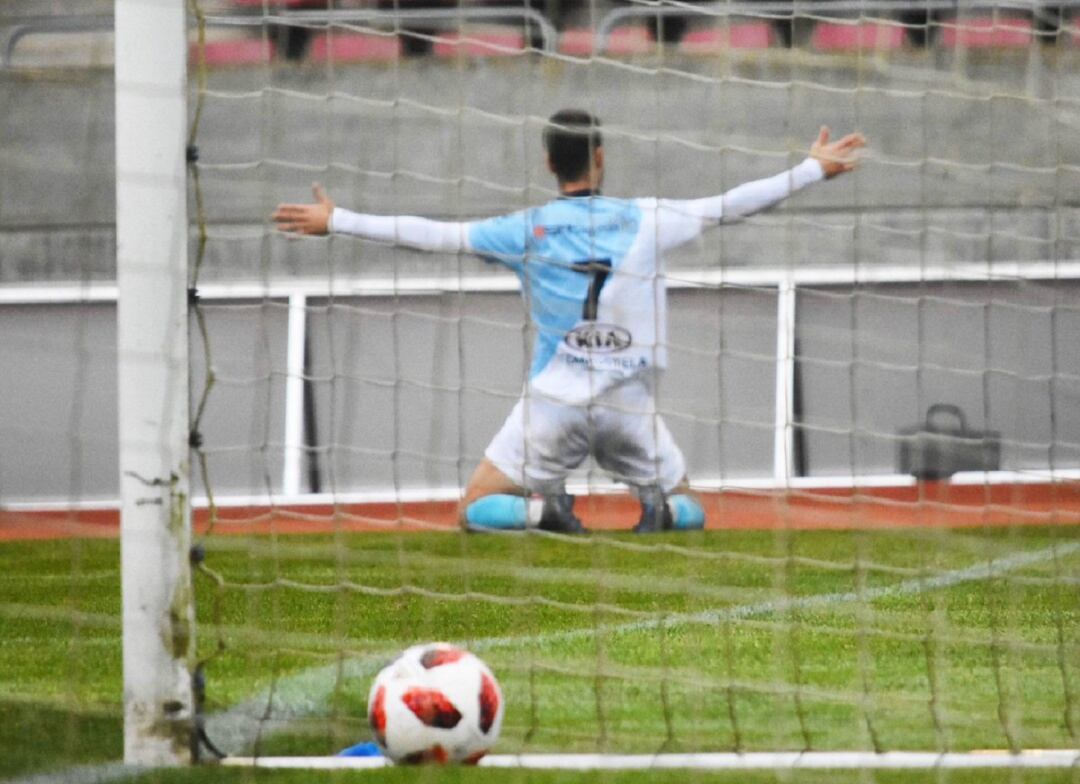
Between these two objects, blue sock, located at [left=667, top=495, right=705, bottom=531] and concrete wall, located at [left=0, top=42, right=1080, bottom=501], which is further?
concrete wall, located at [left=0, top=42, right=1080, bottom=501]

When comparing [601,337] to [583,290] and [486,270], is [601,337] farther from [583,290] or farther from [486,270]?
[486,270]

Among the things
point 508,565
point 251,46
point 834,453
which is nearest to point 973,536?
point 834,453

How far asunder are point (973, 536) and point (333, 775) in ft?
15.3

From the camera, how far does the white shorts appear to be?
6086 millimetres

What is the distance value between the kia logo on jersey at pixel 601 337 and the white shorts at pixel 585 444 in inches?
7.5

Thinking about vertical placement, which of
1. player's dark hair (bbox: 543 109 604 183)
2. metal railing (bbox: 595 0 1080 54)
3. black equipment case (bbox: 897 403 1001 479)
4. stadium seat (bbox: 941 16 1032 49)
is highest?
stadium seat (bbox: 941 16 1032 49)

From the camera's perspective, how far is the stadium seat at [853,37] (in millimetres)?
8470

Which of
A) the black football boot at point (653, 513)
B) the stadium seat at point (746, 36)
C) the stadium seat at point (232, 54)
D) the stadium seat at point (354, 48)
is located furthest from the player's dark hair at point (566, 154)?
the stadium seat at point (746, 36)

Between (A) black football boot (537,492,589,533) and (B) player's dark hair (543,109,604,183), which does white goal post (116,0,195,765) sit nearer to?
(B) player's dark hair (543,109,604,183)

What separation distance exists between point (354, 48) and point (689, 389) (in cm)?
334

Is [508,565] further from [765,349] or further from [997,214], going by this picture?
[997,214]

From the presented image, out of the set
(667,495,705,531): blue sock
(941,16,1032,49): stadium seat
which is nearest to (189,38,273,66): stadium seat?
(667,495,705,531): blue sock

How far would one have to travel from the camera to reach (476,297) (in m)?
8.52

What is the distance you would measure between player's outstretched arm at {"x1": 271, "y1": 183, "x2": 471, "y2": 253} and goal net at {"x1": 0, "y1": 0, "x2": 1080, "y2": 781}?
92mm
